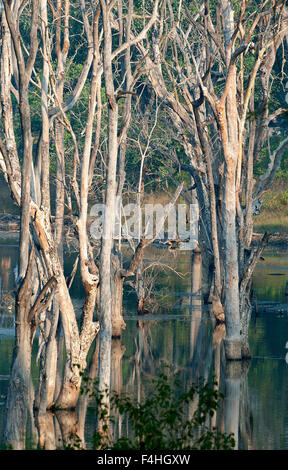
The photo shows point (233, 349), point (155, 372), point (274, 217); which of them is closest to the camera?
point (155, 372)

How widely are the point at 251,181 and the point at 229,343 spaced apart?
450cm

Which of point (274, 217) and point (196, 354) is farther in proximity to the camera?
point (274, 217)

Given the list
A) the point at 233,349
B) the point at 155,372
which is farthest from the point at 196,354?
the point at 155,372

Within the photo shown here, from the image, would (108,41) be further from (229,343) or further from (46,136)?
(229,343)

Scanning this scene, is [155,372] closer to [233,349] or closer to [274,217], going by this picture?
[233,349]

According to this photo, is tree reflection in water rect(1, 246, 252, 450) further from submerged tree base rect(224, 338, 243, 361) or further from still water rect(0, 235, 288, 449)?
submerged tree base rect(224, 338, 243, 361)

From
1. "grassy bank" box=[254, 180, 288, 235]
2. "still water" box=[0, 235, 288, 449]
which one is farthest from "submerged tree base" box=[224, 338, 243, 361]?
"grassy bank" box=[254, 180, 288, 235]

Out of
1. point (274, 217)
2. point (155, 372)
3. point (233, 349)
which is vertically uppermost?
point (274, 217)

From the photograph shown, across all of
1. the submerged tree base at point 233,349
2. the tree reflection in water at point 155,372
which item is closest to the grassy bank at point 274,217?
the tree reflection in water at point 155,372

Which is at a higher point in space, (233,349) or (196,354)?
(233,349)

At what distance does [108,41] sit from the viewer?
650 inches

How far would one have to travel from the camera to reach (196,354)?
24625 millimetres
